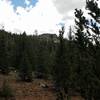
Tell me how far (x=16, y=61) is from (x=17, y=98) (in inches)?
1454

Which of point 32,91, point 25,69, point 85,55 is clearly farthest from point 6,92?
point 85,55

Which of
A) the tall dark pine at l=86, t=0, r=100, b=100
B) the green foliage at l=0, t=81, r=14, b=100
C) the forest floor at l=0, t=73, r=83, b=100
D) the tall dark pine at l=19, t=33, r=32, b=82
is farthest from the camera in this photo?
the tall dark pine at l=19, t=33, r=32, b=82

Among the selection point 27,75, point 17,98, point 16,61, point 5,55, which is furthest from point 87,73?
point 16,61

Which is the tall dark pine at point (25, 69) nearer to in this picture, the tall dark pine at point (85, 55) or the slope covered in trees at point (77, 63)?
the slope covered in trees at point (77, 63)

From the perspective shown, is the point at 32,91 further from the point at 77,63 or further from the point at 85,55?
the point at 85,55

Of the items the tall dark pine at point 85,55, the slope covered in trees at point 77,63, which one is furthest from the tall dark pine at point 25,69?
the tall dark pine at point 85,55

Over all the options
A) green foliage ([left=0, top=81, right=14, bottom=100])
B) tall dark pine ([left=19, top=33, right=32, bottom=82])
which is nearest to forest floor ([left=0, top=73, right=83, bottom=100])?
tall dark pine ([left=19, top=33, right=32, bottom=82])

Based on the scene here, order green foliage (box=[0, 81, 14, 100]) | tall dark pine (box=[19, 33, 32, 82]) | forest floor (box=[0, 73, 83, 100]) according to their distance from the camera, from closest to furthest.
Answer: green foliage (box=[0, 81, 14, 100]) → forest floor (box=[0, 73, 83, 100]) → tall dark pine (box=[19, 33, 32, 82])

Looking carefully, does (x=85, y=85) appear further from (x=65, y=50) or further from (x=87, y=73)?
A: (x=65, y=50)

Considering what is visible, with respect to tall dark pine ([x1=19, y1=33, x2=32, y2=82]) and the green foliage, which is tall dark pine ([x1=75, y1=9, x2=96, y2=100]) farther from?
tall dark pine ([x1=19, y1=33, x2=32, y2=82])

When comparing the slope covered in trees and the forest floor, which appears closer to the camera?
the slope covered in trees

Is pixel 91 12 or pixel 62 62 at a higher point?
pixel 91 12

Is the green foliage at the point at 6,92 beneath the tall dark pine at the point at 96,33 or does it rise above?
beneath

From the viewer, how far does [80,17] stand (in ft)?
81.4
